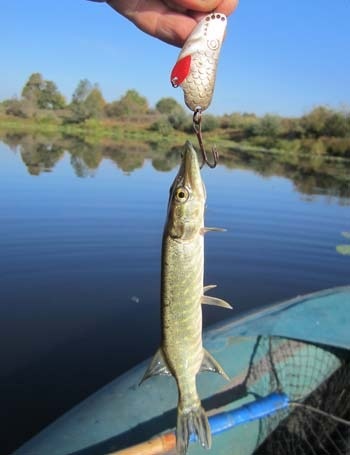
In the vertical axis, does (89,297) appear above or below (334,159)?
below

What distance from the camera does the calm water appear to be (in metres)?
5.51

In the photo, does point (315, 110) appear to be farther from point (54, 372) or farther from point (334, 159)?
point (54, 372)

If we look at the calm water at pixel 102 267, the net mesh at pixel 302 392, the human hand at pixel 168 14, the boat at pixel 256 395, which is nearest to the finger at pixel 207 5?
the human hand at pixel 168 14

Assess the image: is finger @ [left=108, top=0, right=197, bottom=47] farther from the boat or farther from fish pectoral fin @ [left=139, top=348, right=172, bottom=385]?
the boat

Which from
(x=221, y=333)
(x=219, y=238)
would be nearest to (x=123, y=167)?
(x=219, y=238)

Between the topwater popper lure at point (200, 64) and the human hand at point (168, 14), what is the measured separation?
0.22ft

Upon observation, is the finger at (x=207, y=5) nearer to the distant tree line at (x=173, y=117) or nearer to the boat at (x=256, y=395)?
the boat at (x=256, y=395)

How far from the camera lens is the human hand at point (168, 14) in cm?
202

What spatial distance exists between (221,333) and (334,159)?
1640 inches

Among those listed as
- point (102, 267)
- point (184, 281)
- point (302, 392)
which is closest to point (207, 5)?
point (184, 281)

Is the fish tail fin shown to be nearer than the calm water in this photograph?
Yes

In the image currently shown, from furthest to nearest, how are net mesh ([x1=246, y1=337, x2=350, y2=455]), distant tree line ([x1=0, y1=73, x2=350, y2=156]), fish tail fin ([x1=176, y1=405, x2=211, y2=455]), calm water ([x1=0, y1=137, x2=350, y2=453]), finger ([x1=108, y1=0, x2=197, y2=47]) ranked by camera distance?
distant tree line ([x1=0, y1=73, x2=350, y2=156])
calm water ([x1=0, y1=137, x2=350, y2=453])
net mesh ([x1=246, y1=337, x2=350, y2=455])
fish tail fin ([x1=176, y1=405, x2=211, y2=455])
finger ([x1=108, y1=0, x2=197, y2=47])

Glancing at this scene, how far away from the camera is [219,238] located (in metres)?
11.5

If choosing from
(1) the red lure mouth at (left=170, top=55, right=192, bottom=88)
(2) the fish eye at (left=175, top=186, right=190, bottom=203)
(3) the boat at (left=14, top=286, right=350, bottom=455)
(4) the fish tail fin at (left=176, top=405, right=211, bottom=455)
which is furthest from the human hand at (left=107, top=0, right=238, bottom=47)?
(3) the boat at (left=14, top=286, right=350, bottom=455)
